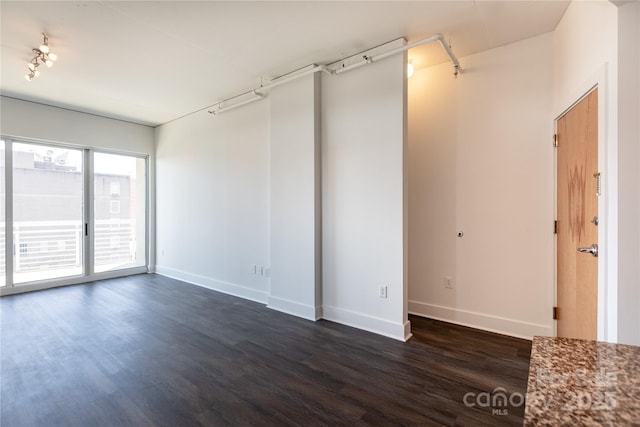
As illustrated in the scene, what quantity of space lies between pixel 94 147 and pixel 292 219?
164 inches

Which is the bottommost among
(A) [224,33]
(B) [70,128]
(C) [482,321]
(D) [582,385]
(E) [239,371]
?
(E) [239,371]

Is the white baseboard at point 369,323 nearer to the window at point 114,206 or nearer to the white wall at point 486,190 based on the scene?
the white wall at point 486,190

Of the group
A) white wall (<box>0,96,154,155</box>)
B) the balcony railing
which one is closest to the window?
the balcony railing

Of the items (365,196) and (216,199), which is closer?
(365,196)

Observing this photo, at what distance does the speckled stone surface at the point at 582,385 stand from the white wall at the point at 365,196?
6.16 ft

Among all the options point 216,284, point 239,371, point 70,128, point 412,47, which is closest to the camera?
point 239,371

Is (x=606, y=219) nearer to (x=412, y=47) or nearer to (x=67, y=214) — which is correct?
(x=412, y=47)

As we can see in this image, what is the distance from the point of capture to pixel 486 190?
2.89 m

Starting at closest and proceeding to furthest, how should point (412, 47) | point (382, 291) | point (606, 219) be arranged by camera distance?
point (606, 219), point (412, 47), point (382, 291)

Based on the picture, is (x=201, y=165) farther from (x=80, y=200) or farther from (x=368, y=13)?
(x=368, y=13)

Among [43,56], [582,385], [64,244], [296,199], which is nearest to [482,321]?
[296,199]

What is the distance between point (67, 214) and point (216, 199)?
269 cm

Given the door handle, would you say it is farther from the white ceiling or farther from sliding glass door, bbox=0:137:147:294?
sliding glass door, bbox=0:137:147:294

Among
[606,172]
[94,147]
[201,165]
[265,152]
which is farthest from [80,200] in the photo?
[606,172]
